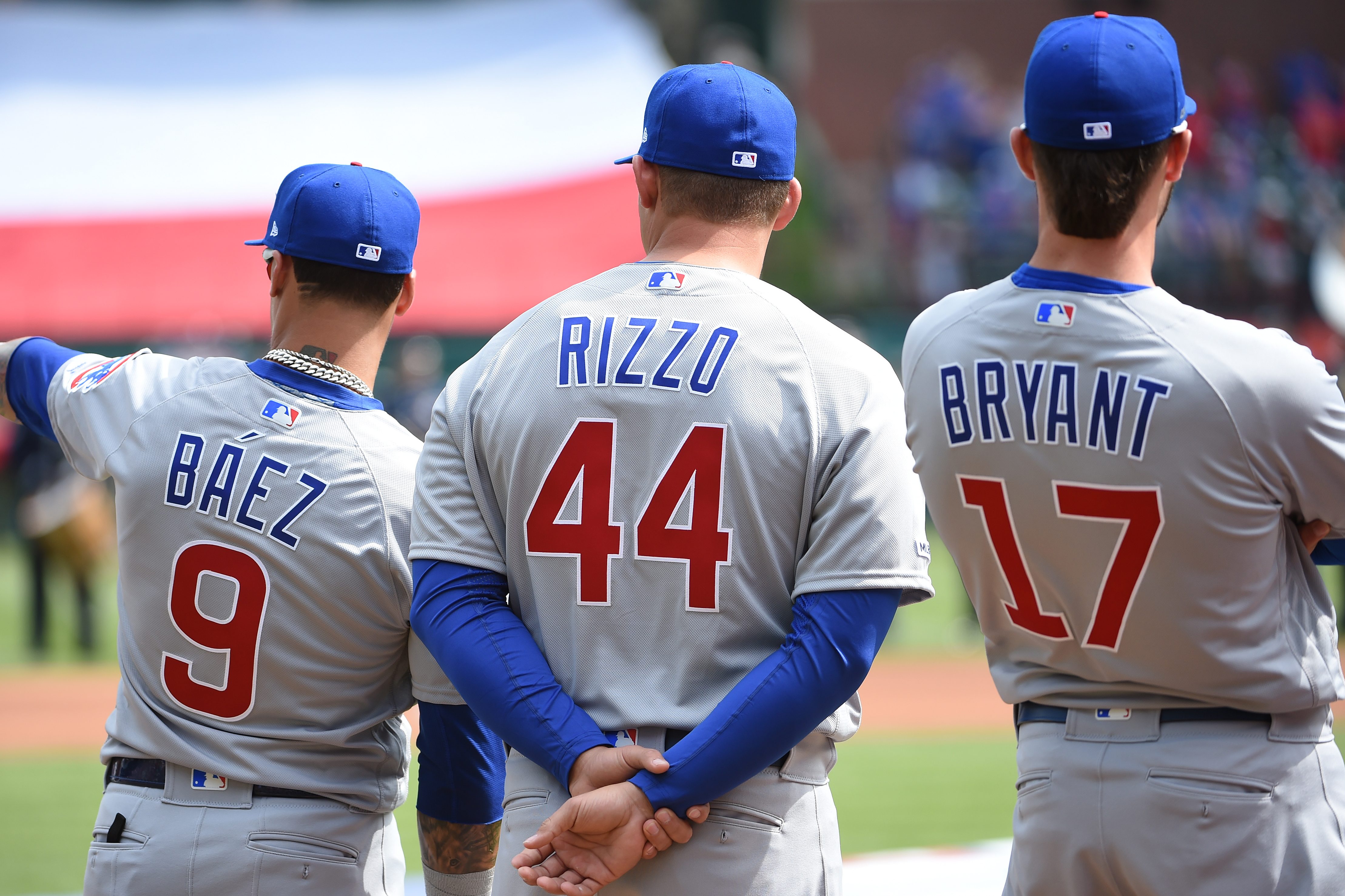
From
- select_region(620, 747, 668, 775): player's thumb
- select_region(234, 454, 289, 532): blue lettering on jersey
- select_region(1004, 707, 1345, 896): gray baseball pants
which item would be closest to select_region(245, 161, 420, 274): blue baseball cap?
select_region(234, 454, 289, 532): blue lettering on jersey

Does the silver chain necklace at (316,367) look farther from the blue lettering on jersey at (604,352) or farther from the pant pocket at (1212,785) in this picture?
the pant pocket at (1212,785)

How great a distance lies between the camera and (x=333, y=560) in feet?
7.61

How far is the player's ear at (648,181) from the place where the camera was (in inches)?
85.3

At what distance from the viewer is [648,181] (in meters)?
2.18

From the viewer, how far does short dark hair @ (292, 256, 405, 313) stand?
96.3 inches

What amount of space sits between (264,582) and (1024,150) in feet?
4.73

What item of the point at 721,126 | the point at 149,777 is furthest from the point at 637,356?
the point at 149,777

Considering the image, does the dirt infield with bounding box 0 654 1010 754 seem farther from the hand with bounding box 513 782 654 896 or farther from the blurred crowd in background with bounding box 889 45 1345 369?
the blurred crowd in background with bounding box 889 45 1345 369

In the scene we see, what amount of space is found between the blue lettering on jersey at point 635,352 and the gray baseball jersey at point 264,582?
534mm

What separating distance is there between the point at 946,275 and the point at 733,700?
Result: 53.2 feet

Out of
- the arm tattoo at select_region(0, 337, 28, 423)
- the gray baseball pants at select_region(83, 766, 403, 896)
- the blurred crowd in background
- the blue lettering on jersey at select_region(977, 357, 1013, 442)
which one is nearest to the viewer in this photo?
the blue lettering on jersey at select_region(977, 357, 1013, 442)

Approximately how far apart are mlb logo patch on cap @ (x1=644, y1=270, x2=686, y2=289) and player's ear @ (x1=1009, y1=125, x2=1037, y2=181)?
1.88 ft

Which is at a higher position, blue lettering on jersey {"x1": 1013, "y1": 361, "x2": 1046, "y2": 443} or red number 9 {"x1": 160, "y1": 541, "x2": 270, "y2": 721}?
blue lettering on jersey {"x1": 1013, "y1": 361, "x2": 1046, "y2": 443}

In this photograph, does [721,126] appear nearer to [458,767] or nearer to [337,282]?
[337,282]
